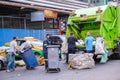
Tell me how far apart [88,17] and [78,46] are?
5.31ft

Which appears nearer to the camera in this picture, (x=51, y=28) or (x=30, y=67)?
(x=30, y=67)

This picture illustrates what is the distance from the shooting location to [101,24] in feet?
50.2

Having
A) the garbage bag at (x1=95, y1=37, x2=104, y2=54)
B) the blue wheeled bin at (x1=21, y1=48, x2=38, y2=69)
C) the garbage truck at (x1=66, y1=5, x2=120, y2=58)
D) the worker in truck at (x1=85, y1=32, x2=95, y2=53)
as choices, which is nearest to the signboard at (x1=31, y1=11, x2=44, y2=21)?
the garbage truck at (x1=66, y1=5, x2=120, y2=58)

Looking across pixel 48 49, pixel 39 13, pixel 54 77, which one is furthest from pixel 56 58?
pixel 39 13

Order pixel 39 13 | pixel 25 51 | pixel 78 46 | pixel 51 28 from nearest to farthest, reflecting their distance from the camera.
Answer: pixel 25 51 < pixel 78 46 < pixel 39 13 < pixel 51 28

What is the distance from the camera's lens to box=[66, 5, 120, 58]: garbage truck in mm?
15587

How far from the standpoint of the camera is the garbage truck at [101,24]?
15.6 meters

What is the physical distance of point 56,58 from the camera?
13484 millimetres

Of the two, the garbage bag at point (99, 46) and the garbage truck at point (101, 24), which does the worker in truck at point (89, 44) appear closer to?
the garbage bag at point (99, 46)

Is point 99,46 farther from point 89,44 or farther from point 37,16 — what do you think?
point 37,16

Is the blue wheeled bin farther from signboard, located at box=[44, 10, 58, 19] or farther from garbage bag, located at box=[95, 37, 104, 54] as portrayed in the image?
signboard, located at box=[44, 10, 58, 19]

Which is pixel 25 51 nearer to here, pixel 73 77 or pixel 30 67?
pixel 30 67

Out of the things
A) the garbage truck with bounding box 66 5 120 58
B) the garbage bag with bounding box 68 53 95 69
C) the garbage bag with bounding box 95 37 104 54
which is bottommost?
the garbage bag with bounding box 68 53 95 69

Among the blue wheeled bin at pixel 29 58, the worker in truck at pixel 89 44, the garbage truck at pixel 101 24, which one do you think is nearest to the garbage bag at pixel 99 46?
the worker in truck at pixel 89 44
